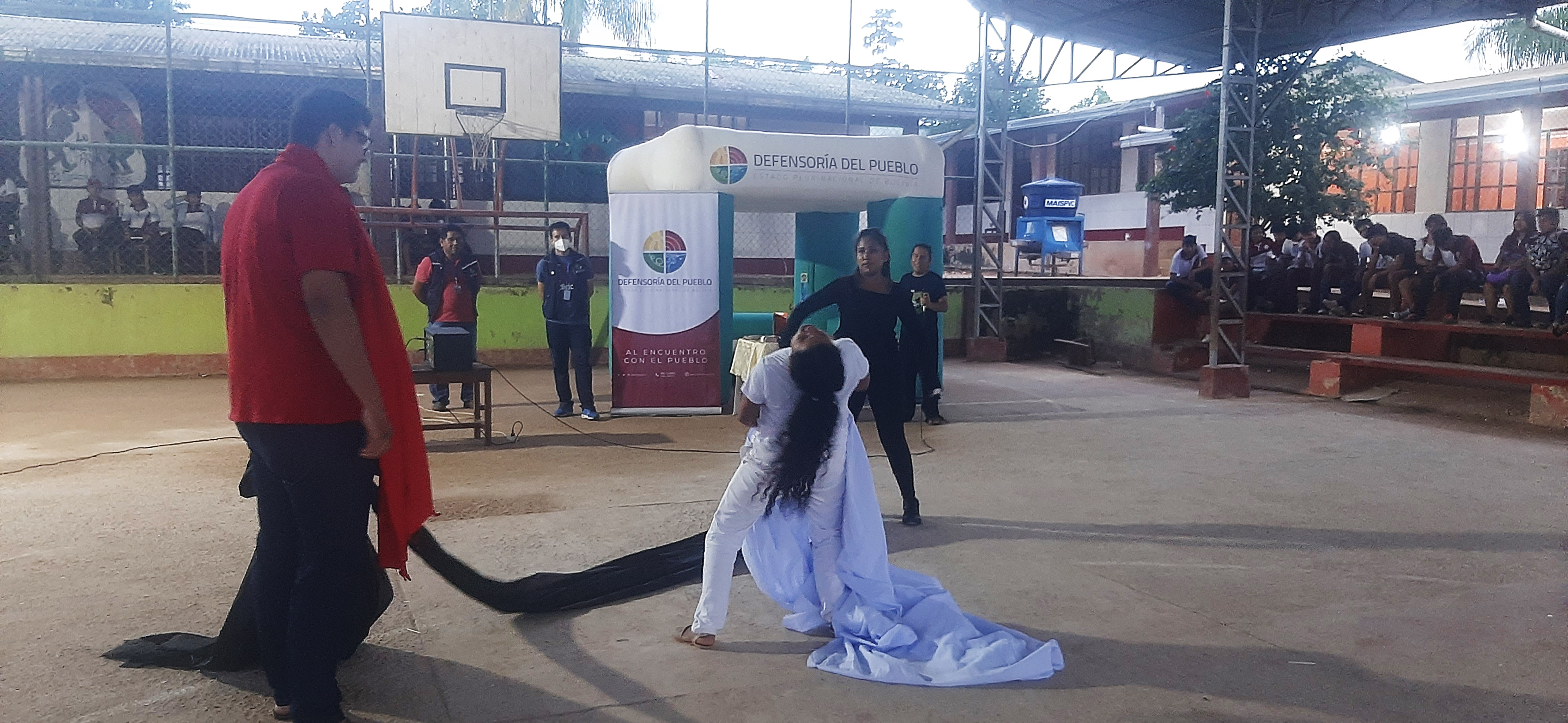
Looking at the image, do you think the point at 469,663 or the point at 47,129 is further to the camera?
the point at 47,129

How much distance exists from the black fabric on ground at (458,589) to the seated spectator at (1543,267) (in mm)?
9374

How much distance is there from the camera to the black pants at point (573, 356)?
9.09m

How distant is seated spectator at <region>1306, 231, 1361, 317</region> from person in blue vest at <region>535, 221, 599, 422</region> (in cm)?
897

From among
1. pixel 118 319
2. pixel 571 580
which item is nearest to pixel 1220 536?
pixel 571 580

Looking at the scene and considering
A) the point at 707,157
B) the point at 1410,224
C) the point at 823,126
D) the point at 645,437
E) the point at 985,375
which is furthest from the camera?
the point at 1410,224

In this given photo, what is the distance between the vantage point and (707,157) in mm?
8992

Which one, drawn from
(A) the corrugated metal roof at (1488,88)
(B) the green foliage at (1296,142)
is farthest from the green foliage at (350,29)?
(A) the corrugated metal roof at (1488,88)

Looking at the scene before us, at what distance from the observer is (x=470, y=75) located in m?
12.7

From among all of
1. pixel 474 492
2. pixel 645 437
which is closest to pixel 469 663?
pixel 474 492

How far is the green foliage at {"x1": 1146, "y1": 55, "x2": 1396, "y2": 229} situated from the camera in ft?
46.7

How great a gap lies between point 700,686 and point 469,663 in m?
0.81

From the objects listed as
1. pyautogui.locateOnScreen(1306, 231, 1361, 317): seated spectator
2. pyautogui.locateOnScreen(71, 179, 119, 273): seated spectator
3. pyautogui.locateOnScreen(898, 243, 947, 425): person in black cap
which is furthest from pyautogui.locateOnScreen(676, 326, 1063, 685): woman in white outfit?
pyautogui.locateOnScreen(71, 179, 119, 273): seated spectator

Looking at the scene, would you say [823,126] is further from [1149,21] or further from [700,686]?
[700,686]

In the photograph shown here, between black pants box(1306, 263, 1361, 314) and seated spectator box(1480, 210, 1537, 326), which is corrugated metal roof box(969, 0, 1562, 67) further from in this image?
black pants box(1306, 263, 1361, 314)
